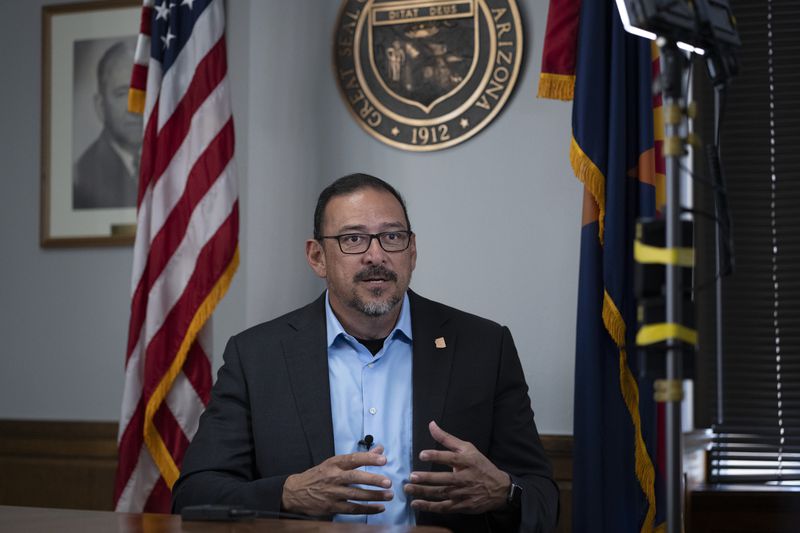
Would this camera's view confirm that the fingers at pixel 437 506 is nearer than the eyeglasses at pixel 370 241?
Yes

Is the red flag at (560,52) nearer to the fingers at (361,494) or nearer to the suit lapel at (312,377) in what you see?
the suit lapel at (312,377)

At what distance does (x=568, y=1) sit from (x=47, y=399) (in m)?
2.86

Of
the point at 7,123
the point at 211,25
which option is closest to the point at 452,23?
the point at 211,25

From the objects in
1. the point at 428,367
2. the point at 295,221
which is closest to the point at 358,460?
the point at 428,367

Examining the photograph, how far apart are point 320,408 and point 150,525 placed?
0.79 m

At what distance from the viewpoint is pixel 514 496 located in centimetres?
244

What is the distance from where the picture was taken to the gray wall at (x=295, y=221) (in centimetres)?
374

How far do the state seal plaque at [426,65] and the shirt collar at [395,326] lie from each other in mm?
1184

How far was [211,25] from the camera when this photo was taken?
3859 mm

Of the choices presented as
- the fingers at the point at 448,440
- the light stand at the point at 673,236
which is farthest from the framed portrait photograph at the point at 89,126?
the light stand at the point at 673,236

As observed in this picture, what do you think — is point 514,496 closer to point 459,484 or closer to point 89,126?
point 459,484

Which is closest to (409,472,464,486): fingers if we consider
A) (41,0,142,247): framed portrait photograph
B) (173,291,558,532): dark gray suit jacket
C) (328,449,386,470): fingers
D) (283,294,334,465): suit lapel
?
(328,449,386,470): fingers

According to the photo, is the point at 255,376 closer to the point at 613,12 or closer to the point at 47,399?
the point at 613,12

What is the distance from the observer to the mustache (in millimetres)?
2752
